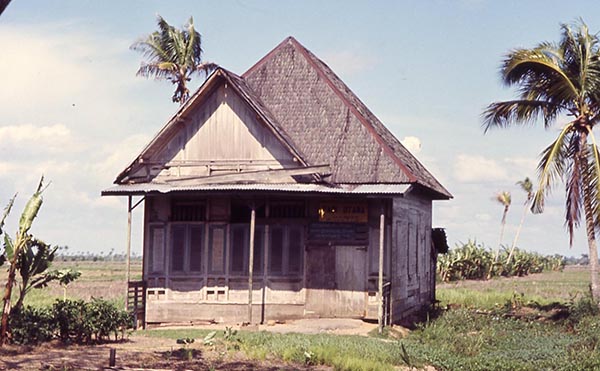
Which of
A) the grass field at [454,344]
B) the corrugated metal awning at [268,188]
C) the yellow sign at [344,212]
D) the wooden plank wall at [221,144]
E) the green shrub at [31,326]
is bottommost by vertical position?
the grass field at [454,344]

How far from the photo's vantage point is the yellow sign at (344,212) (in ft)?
67.3

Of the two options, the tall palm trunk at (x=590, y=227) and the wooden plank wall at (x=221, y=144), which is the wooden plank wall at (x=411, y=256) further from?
the tall palm trunk at (x=590, y=227)

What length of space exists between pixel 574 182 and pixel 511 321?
4.09m

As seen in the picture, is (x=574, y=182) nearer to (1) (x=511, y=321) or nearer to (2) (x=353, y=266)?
(1) (x=511, y=321)

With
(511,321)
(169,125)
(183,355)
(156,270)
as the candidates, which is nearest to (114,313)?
(183,355)

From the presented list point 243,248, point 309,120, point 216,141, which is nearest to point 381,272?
point 243,248

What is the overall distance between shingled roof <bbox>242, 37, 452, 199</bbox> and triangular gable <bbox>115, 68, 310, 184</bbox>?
1135 millimetres

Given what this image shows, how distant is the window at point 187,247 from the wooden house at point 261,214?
0.08ft

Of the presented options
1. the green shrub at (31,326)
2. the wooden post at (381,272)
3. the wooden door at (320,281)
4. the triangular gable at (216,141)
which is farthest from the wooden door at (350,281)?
the green shrub at (31,326)

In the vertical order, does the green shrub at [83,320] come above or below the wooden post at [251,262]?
below

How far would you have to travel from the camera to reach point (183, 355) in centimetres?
1498

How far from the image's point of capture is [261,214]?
21188mm

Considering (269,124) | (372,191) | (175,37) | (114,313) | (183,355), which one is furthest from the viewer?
(175,37)

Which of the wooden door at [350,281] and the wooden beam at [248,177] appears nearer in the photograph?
the wooden beam at [248,177]
